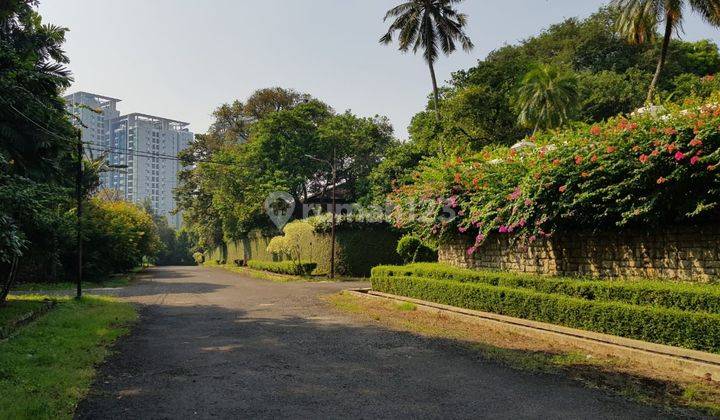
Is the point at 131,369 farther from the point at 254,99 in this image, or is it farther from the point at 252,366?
the point at 254,99

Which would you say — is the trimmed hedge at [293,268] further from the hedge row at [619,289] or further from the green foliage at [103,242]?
the hedge row at [619,289]

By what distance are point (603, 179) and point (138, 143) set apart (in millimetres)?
81278

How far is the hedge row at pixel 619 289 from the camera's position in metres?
8.11

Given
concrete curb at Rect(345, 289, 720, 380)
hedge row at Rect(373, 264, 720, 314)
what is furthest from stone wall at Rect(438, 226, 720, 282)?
concrete curb at Rect(345, 289, 720, 380)

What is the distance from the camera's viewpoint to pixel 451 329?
423 inches

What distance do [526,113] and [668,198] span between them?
65.1ft

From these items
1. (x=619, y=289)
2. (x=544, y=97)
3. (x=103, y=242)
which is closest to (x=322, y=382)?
(x=619, y=289)

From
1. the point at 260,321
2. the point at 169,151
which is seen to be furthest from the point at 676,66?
the point at 169,151

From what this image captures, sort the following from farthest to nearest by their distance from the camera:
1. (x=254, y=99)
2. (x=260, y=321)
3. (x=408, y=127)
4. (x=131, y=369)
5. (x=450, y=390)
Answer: (x=254, y=99), (x=408, y=127), (x=260, y=321), (x=131, y=369), (x=450, y=390)

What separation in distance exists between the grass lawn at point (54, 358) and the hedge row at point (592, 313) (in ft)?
26.0

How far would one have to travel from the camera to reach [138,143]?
8044 centimetres

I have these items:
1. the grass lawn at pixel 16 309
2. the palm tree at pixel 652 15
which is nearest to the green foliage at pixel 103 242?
the grass lawn at pixel 16 309

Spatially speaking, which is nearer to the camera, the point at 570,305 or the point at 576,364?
the point at 576,364

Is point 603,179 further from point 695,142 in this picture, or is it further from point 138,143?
point 138,143
